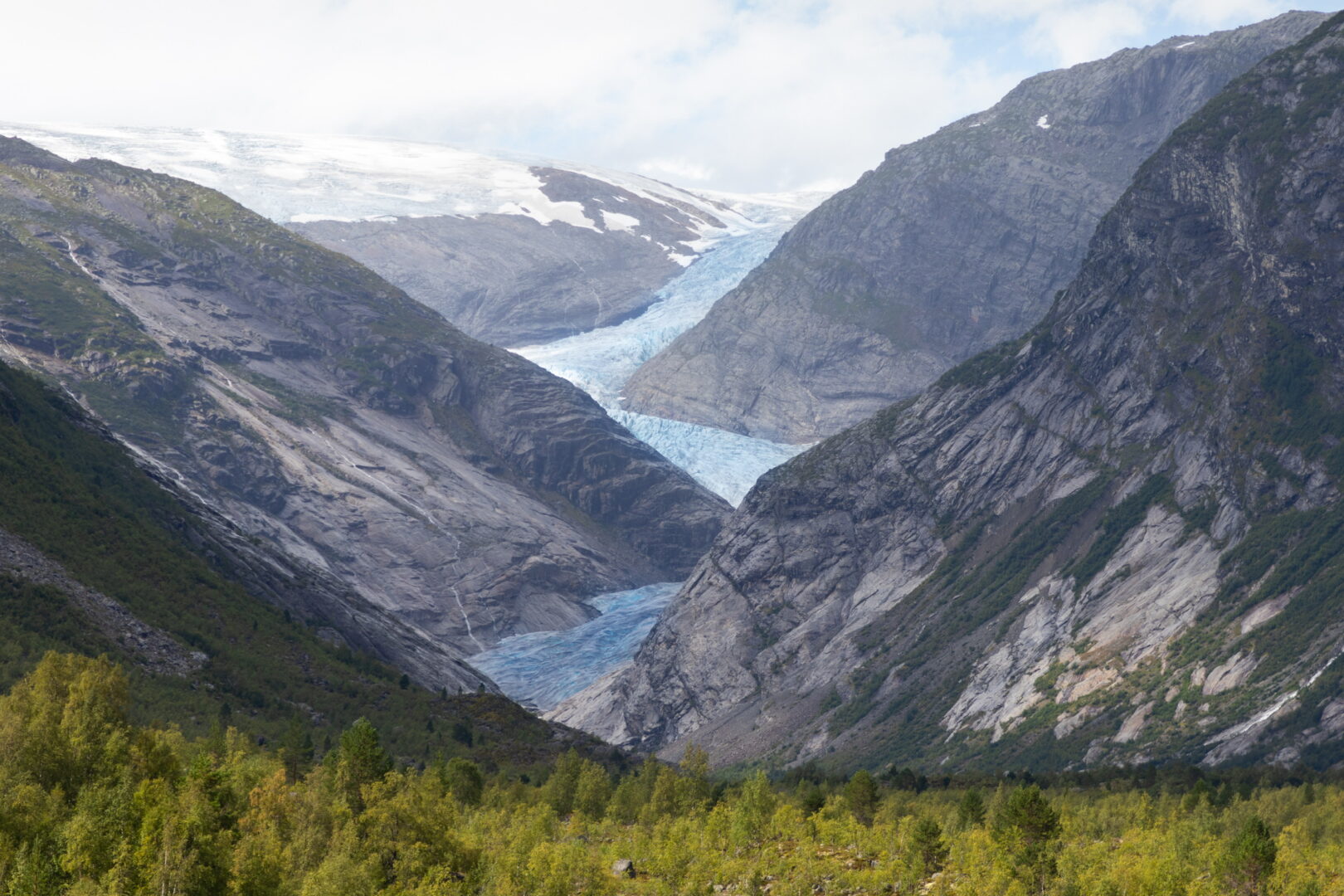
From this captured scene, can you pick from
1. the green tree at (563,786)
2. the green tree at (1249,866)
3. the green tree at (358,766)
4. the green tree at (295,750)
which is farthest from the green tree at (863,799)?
the green tree at (358,766)

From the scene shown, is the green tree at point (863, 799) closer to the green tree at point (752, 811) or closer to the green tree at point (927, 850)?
the green tree at point (752, 811)

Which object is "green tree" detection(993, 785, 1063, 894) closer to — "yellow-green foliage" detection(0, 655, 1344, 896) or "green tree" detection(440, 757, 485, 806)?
"yellow-green foliage" detection(0, 655, 1344, 896)

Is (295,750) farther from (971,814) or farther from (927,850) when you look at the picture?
(971,814)

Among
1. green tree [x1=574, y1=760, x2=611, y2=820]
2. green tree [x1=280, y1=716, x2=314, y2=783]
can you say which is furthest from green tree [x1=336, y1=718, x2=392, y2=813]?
green tree [x1=574, y1=760, x2=611, y2=820]

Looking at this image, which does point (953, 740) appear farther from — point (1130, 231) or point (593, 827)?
point (1130, 231)

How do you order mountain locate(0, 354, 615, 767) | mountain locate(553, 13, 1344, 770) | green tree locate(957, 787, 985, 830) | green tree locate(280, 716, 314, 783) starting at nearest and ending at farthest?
green tree locate(280, 716, 314, 783)
green tree locate(957, 787, 985, 830)
mountain locate(0, 354, 615, 767)
mountain locate(553, 13, 1344, 770)

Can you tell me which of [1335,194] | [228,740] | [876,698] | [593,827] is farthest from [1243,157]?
[228,740]
